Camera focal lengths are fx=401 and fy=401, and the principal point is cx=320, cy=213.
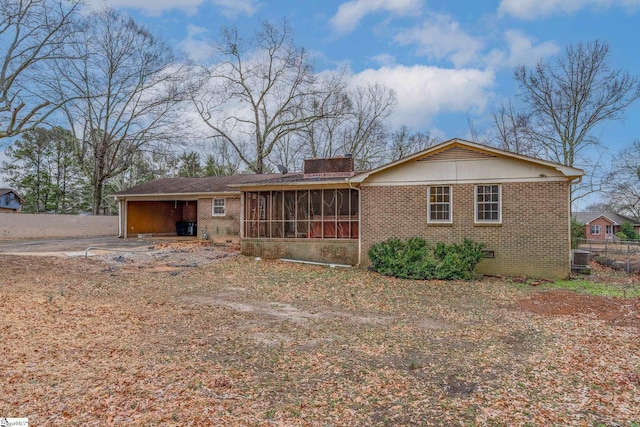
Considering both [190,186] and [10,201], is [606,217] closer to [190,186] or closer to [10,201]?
[190,186]

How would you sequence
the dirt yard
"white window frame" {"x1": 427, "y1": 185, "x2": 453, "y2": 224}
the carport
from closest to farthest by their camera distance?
the dirt yard → "white window frame" {"x1": 427, "y1": 185, "x2": 453, "y2": 224} → the carport

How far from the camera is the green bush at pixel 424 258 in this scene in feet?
41.2

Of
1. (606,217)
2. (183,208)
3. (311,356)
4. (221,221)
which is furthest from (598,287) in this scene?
(606,217)

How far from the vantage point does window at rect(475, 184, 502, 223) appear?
1321cm

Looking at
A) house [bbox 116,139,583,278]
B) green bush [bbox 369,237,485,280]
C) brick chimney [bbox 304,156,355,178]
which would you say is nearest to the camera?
green bush [bbox 369,237,485,280]

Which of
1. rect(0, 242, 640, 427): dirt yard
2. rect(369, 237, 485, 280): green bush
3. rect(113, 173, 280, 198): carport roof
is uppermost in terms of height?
rect(113, 173, 280, 198): carport roof

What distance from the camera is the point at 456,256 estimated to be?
1264 cm

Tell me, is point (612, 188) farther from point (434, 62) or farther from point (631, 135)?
point (434, 62)

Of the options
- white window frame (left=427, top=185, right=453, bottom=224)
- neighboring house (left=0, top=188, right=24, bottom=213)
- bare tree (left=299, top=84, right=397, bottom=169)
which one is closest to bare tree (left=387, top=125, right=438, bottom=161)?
bare tree (left=299, top=84, right=397, bottom=169)

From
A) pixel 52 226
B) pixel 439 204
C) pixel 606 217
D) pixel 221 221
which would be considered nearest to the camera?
pixel 439 204

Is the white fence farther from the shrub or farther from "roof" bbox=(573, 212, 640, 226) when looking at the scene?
"roof" bbox=(573, 212, 640, 226)

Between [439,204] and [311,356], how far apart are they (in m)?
9.56

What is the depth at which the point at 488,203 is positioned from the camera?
13266 mm

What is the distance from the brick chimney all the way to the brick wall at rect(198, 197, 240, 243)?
4832 mm
